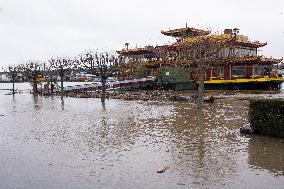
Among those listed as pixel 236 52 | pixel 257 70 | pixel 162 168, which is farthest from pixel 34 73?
pixel 162 168

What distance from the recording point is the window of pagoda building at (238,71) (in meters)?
59.5

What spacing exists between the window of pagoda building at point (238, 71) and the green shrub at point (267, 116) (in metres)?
44.4

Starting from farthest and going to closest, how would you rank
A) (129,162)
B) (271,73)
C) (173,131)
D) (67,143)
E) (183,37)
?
(183,37), (271,73), (173,131), (67,143), (129,162)

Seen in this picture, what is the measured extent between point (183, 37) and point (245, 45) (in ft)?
36.8

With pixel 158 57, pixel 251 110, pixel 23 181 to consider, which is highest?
pixel 158 57

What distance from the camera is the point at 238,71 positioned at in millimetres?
59875

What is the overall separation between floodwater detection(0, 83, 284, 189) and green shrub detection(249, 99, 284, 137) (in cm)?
43

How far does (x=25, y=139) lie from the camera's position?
16.5 m

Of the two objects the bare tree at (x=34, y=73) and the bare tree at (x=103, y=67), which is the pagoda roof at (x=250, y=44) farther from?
the bare tree at (x=34, y=73)

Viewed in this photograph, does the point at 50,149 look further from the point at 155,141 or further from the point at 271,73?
the point at 271,73

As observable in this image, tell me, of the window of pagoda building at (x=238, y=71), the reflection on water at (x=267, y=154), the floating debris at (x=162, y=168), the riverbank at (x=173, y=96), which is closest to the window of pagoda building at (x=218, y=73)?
the window of pagoda building at (x=238, y=71)

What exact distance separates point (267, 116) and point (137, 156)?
18.8 feet

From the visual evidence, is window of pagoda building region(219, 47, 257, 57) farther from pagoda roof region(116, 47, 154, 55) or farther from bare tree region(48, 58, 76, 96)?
bare tree region(48, 58, 76, 96)

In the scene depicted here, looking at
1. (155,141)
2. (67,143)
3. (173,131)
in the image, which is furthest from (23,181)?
(173,131)
